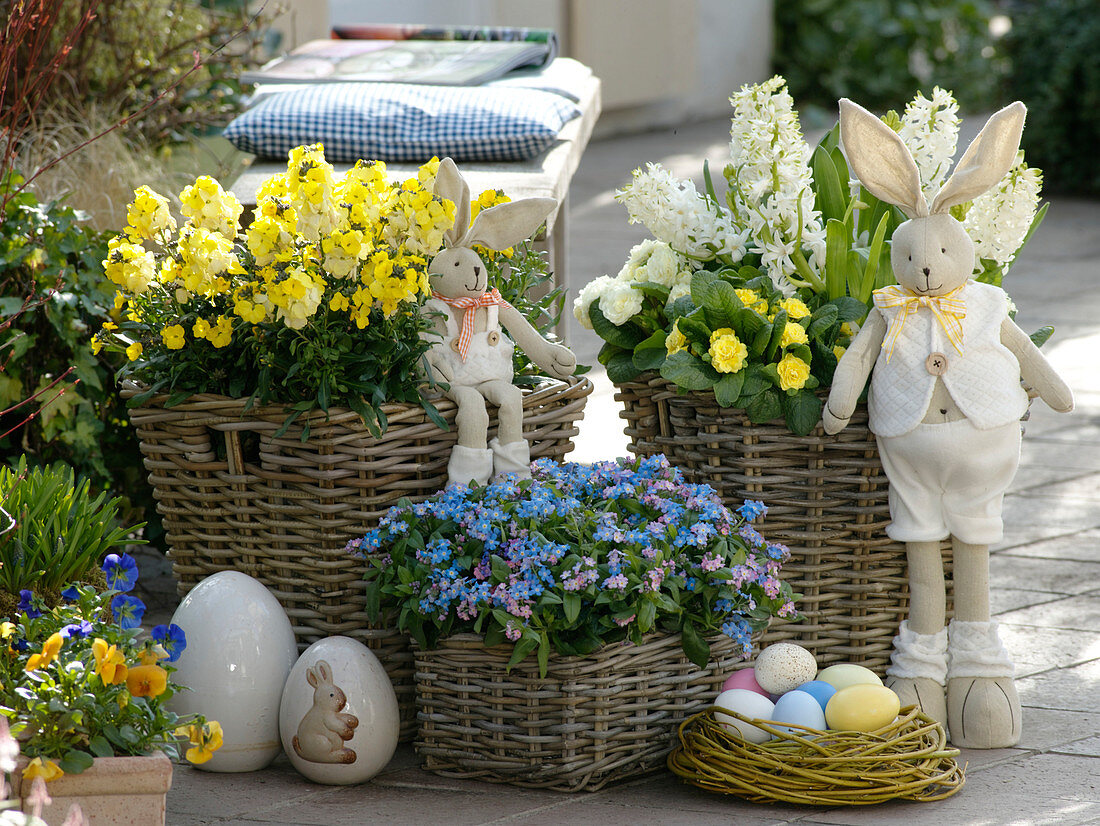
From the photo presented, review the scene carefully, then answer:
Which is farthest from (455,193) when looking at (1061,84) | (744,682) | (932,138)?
(1061,84)

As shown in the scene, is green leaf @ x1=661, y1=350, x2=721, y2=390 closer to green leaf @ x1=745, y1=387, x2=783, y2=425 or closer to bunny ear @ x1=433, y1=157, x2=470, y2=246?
green leaf @ x1=745, y1=387, x2=783, y2=425

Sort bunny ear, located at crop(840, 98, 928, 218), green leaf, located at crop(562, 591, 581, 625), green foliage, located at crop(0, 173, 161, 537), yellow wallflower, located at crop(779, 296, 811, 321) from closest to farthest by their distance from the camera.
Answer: green leaf, located at crop(562, 591, 581, 625) → bunny ear, located at crop(840, 98, 928, 218) → yellow wallflower, located at crop(779, 296, 811, 321) → green foliage, located at crop(0, 173, 161, 537)

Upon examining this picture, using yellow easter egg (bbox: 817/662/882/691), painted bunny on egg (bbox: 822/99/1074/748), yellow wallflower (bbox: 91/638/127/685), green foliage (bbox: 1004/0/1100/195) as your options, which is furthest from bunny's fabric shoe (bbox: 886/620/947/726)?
green foliage (bbox: 1004/0/1100/195)

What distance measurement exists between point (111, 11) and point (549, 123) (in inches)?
63.9

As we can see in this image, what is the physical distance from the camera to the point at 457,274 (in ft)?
7.91

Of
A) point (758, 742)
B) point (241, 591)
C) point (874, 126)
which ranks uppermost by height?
point (874, 126)

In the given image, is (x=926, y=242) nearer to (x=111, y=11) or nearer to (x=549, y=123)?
(x=549, y=123)

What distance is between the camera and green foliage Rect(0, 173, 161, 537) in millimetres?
2852

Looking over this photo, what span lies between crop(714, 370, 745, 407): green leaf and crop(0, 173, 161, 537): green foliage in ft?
4.47

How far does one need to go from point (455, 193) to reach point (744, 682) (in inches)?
38.4

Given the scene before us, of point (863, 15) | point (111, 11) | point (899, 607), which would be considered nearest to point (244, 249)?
point (899, 607)

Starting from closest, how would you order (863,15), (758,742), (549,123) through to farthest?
1. (758,742)
2. (549,123)
3. (863,15)

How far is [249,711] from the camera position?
2266 millimetres

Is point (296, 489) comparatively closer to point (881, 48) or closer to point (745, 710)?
point (745, 710)
